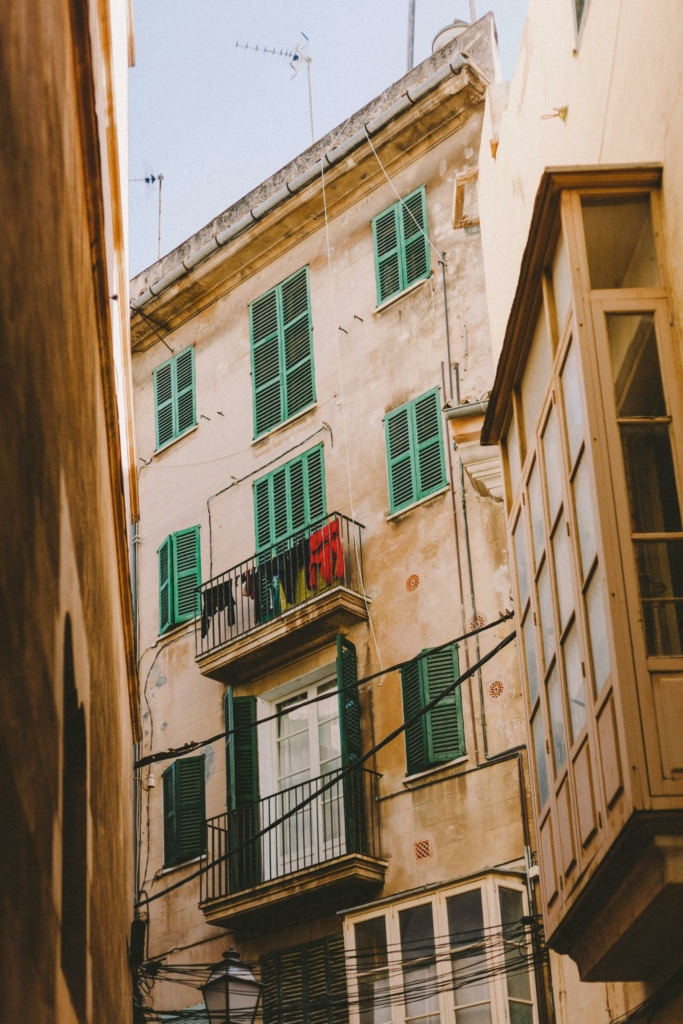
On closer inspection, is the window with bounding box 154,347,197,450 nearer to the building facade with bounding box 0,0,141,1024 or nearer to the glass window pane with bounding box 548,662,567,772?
the building facade with bounding box 0,0,141,1024

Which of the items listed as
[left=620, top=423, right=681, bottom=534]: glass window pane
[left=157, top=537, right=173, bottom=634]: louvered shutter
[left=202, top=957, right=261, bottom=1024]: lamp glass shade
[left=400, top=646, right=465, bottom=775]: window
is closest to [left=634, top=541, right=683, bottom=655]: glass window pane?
[left=620, top=423, right=681, bottom=534]: glass window pane

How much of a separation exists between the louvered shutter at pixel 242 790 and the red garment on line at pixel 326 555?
193 centimetres

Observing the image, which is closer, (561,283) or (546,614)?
(561,283)

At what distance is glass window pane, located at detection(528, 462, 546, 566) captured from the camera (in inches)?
351

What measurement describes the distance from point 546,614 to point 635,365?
184 cm

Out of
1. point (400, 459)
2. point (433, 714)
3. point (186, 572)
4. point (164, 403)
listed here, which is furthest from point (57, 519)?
point (164, 403)

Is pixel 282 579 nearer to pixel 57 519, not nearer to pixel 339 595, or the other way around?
pixel 339 595

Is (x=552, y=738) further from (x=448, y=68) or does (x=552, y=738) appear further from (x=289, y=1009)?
(x=448, y=68)

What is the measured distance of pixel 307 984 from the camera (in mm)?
15656

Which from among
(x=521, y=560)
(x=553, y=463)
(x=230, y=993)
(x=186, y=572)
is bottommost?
(x=230, y=993)

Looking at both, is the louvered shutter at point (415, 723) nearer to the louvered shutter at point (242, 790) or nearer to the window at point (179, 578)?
the louvered shutter at point (242, 790)

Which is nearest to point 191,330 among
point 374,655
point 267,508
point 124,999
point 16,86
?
point 267,508

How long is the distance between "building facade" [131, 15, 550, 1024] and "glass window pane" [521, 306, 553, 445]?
10.8ft

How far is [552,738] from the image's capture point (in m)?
8.58
